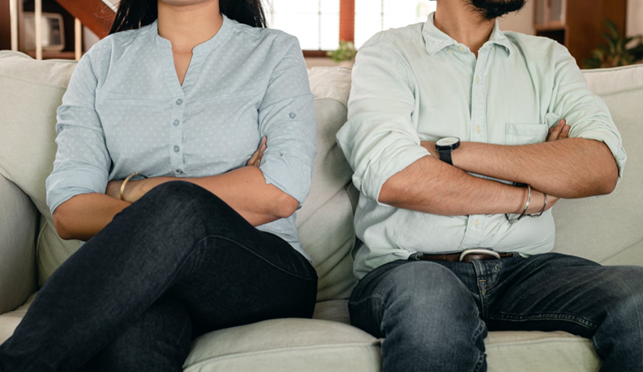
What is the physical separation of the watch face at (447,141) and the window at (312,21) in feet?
17.4

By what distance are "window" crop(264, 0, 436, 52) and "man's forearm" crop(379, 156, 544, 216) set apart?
5352 millimetres

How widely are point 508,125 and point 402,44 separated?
0.33 meters

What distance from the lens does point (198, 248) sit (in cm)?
85

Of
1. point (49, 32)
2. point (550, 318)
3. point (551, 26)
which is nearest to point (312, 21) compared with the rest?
point (551, 26)

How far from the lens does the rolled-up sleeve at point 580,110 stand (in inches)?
46.8

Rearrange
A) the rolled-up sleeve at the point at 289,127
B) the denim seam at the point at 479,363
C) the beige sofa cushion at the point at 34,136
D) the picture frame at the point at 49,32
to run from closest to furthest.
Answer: the denim seam at the point at 479,363
the rolled-up sleeve at the point at 289,127
the beige sofa cushion at the point at 34,136
the picture frame at the point at 49,32

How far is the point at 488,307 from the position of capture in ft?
3.74

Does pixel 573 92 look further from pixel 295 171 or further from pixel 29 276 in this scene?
pixel 29 276

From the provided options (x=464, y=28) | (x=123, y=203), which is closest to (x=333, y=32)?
(x=464, y=28)

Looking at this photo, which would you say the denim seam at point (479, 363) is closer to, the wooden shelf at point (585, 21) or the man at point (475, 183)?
the man at point (475, 183)

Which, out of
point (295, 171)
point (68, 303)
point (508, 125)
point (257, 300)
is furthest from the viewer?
point (508, 125)

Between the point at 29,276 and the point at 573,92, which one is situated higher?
the point at 573,92

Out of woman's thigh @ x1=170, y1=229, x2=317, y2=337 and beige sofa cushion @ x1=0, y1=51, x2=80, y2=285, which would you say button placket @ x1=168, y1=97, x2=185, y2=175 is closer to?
woman's thigh @ x1=170, y1=229, x2=317, y2=337

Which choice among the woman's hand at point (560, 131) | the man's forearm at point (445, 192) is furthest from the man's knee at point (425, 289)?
the woman's hand at point (560, 131)
